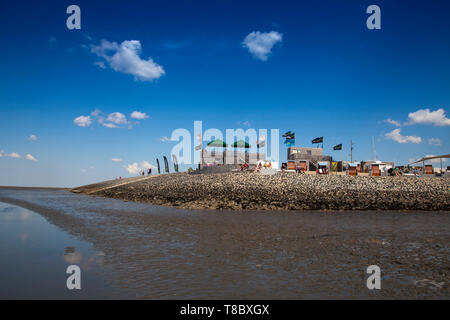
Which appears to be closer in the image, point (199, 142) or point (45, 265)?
point (45, 265)

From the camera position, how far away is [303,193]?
23.9 metres

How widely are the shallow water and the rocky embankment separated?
858 cm

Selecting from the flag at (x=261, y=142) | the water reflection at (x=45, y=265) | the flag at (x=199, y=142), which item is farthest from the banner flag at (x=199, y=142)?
the water reflection at (x=45, y=265)

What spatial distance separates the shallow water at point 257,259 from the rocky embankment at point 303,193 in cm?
858

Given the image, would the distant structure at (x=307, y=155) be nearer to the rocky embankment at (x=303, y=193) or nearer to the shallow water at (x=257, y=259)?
the rocky embankment at (x=303, y=193)

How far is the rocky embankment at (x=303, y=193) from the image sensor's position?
71.3ft

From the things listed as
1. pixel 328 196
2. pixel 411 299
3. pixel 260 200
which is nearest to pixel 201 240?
pixel 411 299

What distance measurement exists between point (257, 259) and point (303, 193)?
56.6 feet

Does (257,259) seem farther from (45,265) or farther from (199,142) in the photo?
(199,142)

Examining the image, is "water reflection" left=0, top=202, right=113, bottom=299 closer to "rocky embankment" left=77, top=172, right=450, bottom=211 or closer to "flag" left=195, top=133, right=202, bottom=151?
"rocky embankment" left=77, top=172, right=450, bottom=211

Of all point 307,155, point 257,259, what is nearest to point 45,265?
A: point 257,259

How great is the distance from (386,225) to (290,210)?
7.29 metres

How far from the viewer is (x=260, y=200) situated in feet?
74.0
